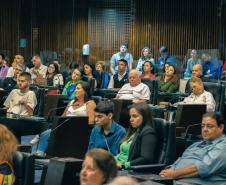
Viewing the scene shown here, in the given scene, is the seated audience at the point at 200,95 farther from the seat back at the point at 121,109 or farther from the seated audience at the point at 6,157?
the seated audience at the point at 6,157

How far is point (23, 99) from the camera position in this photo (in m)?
9.03

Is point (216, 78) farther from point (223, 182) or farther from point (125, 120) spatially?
point (223, 182)

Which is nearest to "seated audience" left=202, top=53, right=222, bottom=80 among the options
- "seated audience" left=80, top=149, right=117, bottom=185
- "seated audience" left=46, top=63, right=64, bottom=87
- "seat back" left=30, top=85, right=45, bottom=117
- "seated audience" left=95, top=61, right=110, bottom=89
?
"seated audience" left=95, top=61, right=110, bottom=89

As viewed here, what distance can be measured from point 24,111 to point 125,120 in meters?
→ 1.37

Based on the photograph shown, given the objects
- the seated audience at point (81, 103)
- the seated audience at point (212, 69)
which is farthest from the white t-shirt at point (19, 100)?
the seated audience at point (212, 69)

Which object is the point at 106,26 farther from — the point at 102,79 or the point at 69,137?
the point at 69,137

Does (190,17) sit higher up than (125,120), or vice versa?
(190,17)

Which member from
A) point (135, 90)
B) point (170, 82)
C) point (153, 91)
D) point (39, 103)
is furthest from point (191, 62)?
point (39, 103)

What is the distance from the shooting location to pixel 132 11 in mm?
15570

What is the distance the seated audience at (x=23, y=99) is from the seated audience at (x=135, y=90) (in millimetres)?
1461

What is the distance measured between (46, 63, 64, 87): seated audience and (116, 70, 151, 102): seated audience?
2.06 m

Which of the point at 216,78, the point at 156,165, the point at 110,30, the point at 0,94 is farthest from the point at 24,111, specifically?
the point at 110,30

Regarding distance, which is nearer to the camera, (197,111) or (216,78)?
(197,111)

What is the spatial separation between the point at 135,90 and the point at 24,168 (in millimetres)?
5516
